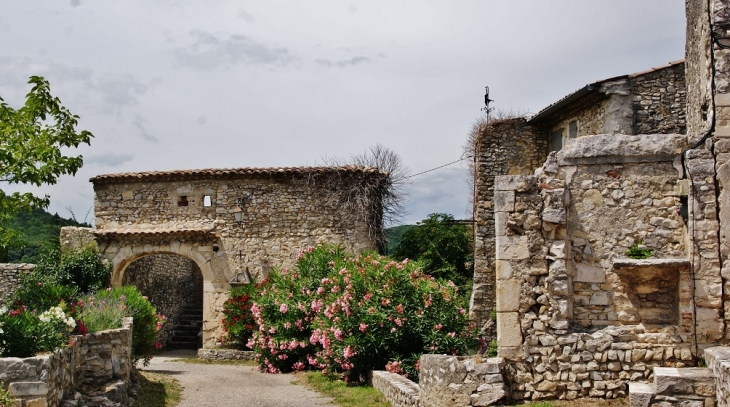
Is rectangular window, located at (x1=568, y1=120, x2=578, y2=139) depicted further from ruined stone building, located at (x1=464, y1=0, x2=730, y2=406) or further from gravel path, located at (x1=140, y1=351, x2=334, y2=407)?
gravel path, located at (x1=140, y1=351, x2=334, y2=407)

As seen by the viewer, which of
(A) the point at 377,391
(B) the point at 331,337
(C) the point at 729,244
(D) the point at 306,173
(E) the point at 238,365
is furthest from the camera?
(D) the point at 306,173

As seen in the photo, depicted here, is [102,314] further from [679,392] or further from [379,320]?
[679,392]

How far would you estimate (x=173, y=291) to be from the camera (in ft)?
85.5

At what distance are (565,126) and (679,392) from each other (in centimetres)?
1097

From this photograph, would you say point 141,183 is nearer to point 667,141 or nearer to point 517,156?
point 517,156

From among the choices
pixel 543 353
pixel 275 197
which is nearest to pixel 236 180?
pixel 275 197

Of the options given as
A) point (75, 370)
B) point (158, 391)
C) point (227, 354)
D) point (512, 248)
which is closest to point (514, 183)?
point (512, 248)

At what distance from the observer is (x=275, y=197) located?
20.7 meters

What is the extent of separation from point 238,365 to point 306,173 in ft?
18.4

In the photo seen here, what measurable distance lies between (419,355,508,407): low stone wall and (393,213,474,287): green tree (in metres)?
12.4

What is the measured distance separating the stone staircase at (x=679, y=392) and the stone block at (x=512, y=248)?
7.14 ft

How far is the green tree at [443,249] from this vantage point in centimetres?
2216

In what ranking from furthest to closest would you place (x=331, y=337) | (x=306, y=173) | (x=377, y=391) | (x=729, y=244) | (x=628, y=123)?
(x=306, y=173)
(x=628, y=123)
(x=331, y=337)
(x=377, y=391)
(x=729, y=244)

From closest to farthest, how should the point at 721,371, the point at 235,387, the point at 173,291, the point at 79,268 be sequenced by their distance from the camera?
the point at 721,371
the point at 235,387
the point at 79,268
the point at 173,291
